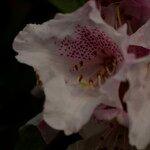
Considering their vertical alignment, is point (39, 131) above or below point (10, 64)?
above

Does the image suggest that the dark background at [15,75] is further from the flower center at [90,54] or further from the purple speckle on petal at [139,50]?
the purple speckle on petal at [139,50]

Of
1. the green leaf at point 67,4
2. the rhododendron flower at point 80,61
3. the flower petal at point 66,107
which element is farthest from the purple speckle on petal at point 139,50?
the green leaf at point 67,4

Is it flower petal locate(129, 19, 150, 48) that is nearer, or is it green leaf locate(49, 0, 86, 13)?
flower petal locate(129, 19, 150, 48)

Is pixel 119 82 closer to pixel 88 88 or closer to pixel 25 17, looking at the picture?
pixel 88 88

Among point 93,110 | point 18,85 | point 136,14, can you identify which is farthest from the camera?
point 18,85

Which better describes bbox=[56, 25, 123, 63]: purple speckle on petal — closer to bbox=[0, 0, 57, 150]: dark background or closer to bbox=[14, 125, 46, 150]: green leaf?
bbox=[14, 125, 46, 150]: green leaf

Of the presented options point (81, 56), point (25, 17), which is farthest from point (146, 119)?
point (25, 17)

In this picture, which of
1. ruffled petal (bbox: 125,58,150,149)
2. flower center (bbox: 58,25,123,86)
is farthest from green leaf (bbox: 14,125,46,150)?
ruffled petal (bbox: 125,58,150,149)

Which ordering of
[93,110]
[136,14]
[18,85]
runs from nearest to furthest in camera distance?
1. [93,110]
2. [136,14]
3. [18,85]

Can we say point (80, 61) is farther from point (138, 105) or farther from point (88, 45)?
point (138, 105)
